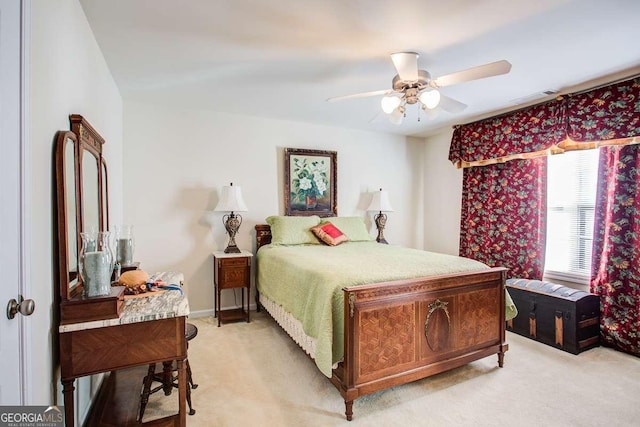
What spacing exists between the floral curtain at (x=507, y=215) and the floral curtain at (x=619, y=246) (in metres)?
0.56

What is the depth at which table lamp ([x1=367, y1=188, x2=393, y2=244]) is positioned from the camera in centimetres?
457

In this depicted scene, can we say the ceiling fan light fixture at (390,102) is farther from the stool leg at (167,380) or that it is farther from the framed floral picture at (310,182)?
the stool leg at (167,380)

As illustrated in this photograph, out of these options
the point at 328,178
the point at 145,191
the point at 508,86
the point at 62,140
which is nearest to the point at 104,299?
the point at 62,140

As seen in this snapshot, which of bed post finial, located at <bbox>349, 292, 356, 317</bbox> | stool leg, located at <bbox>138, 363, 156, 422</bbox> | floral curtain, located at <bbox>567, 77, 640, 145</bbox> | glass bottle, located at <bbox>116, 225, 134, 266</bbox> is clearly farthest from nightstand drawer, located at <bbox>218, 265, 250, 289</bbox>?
floral curtain, located at <bbox>567, 77, 640, 145</bbox>

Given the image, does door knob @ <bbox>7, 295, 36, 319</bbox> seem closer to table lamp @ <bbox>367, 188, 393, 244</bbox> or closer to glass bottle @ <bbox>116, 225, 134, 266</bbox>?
glass bottle @ <bbox>116, 225, 134, 266</bbox>

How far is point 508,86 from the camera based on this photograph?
10.1 ft

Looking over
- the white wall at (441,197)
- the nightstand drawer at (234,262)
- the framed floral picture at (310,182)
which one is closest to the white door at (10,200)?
the nightstand drawer at (234,262)

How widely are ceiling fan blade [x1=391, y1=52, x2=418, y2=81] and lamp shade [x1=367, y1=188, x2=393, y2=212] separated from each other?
7.91 feet

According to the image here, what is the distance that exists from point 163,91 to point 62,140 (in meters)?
2.08

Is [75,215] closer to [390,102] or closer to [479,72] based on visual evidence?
[390,102]

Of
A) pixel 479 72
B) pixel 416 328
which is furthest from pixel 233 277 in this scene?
pixel 479 72

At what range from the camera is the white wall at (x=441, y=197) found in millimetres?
4688

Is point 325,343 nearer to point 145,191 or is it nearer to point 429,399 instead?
point 429,399

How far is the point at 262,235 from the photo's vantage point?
405 cm
